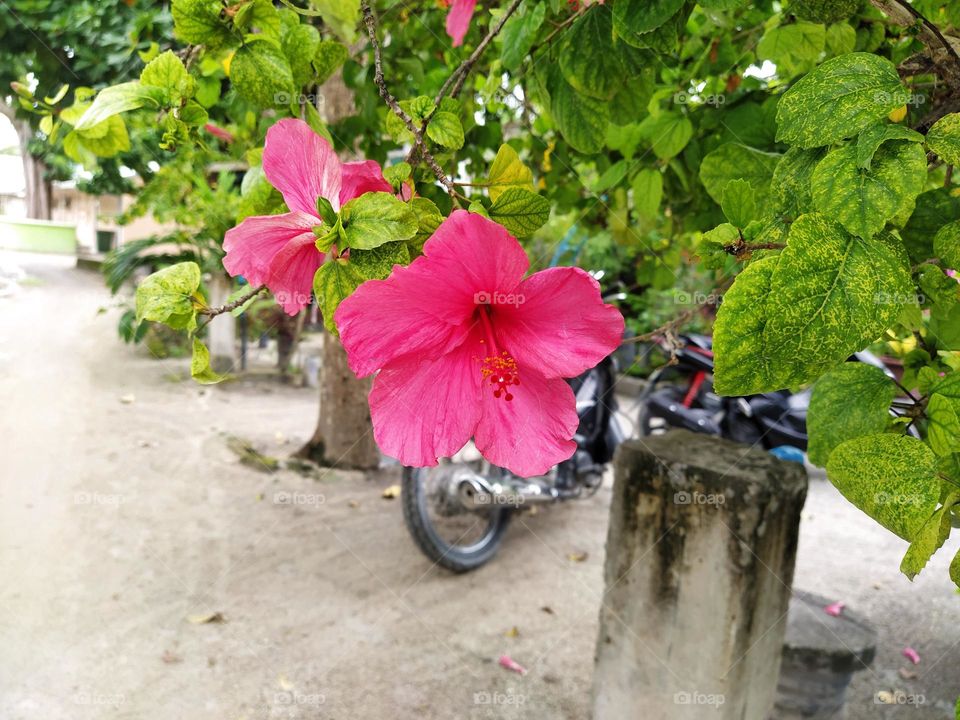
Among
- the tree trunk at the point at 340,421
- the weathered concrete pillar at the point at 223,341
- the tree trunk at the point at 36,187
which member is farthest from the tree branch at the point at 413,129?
the tree trunk at the point at 36,187

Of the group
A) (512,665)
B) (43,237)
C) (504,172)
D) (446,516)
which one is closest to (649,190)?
(504,172)

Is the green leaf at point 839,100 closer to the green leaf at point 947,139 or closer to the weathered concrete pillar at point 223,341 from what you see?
the green leaf at point 947,139

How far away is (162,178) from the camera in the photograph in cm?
581

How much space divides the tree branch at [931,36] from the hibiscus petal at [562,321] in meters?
0.35

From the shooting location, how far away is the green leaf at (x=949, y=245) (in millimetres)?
565

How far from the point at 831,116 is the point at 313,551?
10.7 feet

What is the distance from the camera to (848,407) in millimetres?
673

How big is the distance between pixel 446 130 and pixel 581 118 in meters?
0.43

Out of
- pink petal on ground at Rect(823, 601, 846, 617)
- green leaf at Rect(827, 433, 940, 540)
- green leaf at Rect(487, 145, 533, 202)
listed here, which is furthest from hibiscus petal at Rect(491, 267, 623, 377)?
pink petal on ground at Rect(823, 601, 846, 617)

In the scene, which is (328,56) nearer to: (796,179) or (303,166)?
(303,166)

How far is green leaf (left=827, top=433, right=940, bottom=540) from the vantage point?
1.78ft

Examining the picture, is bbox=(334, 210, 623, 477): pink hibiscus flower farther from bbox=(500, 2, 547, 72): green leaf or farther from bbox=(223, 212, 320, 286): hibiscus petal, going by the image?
bbox=(500, 2, 547, 72): green leaf

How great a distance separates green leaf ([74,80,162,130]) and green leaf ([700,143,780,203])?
24.7 inches

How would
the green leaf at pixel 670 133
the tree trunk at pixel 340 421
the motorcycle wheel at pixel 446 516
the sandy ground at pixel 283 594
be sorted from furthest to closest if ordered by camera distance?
the tree trunk at pixel 340 421 < the motorcycle wheel at pixel 446 516 < the sandy ground at pixel 283 594 < the green leaf at pixel 670 133
